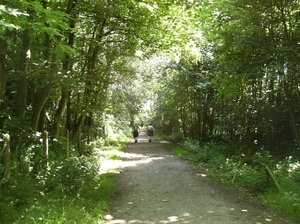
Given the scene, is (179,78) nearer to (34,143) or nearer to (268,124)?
(268,124)

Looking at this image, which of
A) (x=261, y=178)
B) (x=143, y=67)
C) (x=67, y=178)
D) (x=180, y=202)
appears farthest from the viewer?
(x=143, y=67)

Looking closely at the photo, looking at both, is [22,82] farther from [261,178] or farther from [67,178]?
[261,178]

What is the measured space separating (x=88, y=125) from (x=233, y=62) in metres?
10.0

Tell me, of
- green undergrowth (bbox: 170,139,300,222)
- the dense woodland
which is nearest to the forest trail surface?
Answer: green undergrowth (bbox: 170,139,300,222)

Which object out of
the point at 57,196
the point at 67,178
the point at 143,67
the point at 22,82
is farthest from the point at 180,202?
the point at 143,67

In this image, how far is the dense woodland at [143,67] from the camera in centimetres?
728

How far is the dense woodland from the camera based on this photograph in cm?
728

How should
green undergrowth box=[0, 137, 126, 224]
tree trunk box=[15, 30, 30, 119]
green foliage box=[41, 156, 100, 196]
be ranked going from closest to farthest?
green undergrowth box=[0, 137, 126, 224]
green foliage box=[41, 156, 100, 196]
tree trunk box=[15, 30, 30, 119]

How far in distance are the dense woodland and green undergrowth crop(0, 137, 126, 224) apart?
0.20m

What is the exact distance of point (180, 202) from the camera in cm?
709

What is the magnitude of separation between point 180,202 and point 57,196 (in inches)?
112

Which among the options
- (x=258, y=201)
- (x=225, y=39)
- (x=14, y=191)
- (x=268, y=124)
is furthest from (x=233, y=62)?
(x=14, y=191)

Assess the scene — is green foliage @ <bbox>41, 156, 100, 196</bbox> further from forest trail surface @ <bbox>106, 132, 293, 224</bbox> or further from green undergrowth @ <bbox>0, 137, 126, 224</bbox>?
forest trail surface @ <bbox>106, 132, 293, 224</bbox>

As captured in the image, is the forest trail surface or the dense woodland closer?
the forest trail surface
